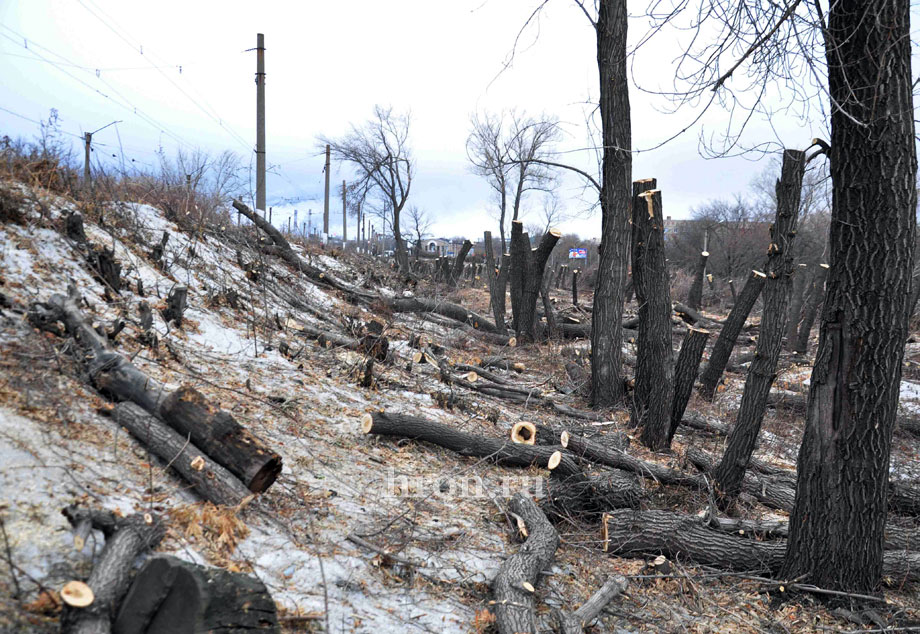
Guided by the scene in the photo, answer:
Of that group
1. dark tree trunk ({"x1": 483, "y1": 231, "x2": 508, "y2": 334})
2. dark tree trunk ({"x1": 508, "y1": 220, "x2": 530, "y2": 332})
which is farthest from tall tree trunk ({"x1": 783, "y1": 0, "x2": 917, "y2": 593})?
dark tree trunk ({"x1": 483, "y1": 231, "x2": 508, "y2": 334})

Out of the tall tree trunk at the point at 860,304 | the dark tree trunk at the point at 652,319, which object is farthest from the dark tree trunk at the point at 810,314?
the tall tree trunk at the point at 860,304

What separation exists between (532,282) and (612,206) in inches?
165

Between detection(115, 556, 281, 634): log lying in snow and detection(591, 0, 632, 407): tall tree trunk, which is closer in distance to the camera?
detection(115, 556, 281, 634): log lying in snow

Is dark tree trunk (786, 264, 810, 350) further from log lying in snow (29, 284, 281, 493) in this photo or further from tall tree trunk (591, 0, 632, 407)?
log lying in snow (29, 284, 281, 493)

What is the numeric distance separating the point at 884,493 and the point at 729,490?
1642mm

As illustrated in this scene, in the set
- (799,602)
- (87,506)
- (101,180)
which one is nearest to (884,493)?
(799,602)

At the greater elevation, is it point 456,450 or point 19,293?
point 19,293

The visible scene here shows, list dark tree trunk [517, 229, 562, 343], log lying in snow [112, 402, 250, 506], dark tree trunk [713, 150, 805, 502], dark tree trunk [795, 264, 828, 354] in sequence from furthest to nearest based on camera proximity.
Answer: dark tree trunk [795, 264, 828, 354] < dark tree trunk [517, 229, 562, 343] < dark tree trunk [713, 150, 805, 502] < log lying in snow [112, 402, 250, 506]

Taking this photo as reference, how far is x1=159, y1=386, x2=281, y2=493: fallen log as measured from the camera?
325 cm

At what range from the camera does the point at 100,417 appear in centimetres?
339

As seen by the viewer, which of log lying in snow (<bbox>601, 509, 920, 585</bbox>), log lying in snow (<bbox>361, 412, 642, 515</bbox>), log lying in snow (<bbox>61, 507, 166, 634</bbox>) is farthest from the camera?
log lying in snow (<bbox>361, 412, 642, 515</bbox>)

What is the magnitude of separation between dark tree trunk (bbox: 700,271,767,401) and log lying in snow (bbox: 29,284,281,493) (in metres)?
6.51

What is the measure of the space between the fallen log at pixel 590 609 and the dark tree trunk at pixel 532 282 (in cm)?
779

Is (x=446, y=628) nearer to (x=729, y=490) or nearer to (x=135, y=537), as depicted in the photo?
(x=135, y=537)
